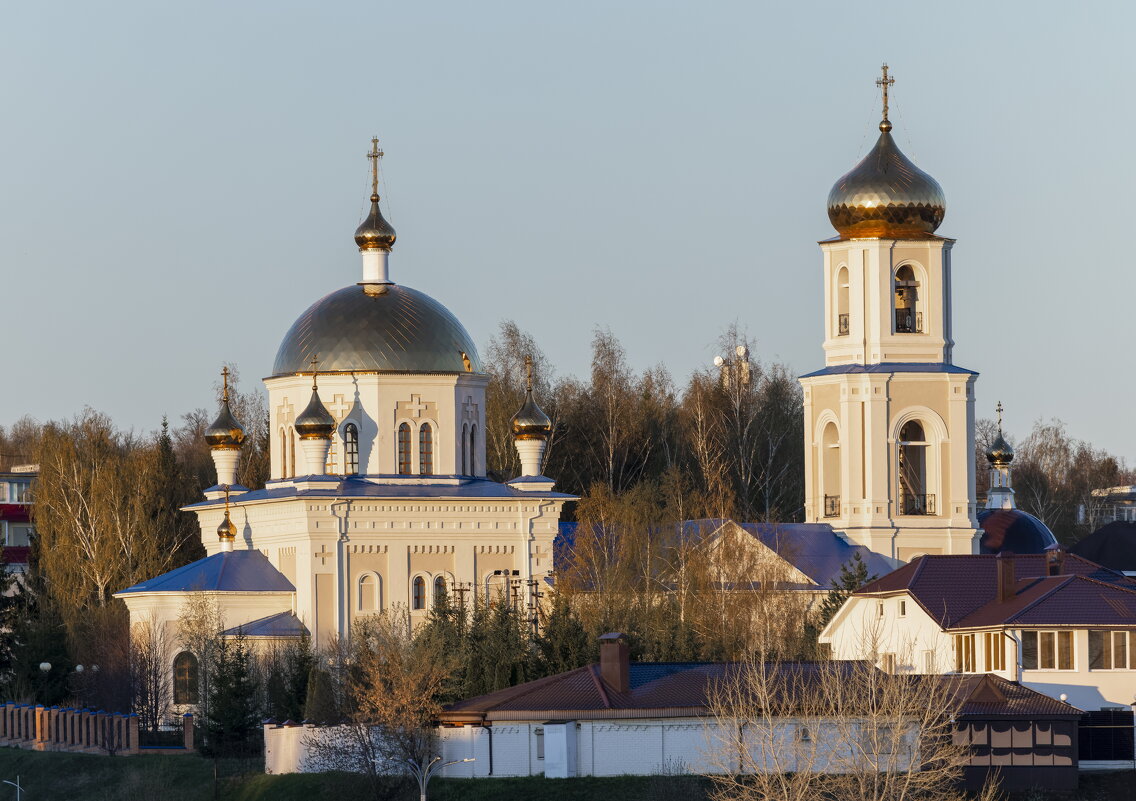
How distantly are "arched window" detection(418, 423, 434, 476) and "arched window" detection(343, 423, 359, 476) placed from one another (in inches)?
39.9

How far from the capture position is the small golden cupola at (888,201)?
46469 mm

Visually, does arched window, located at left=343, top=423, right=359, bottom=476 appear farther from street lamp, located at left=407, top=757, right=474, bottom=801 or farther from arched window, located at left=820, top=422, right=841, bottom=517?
street lamp, located at left=407, top=757, right=474, bottom=801

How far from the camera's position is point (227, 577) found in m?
43.9

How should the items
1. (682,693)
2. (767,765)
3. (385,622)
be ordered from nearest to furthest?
(767,765), (682,693), (385,622)

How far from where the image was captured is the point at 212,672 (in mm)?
41719

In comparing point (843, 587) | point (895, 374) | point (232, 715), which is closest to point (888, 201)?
point (895, 374)

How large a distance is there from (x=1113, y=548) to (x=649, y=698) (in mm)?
21607

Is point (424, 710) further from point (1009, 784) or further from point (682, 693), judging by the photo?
point (1009, 784)

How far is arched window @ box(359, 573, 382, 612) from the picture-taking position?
43.7 meters

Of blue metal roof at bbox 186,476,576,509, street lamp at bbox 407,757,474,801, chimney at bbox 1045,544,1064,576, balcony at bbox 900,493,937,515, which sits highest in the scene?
blue metal roof at bbox 186,476,576,509

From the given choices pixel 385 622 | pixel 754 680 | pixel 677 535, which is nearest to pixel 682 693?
pixel 754 680

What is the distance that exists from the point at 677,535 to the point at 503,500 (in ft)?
9.94

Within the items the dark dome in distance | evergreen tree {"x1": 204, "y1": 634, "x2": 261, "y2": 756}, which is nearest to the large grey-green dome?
evergreen tree {"x1": 204, "y1": 634, "x2": 261, "y2": 756}

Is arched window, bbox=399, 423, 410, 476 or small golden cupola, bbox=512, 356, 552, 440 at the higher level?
small golden cupola, bbox=512, 356, 552, 440
